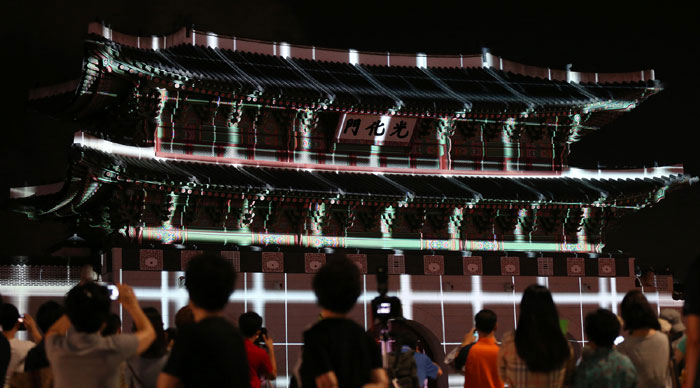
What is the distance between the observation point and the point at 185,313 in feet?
25.2

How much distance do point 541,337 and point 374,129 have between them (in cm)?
1763

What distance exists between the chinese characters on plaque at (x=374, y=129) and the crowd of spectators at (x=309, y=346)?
15.1 meters

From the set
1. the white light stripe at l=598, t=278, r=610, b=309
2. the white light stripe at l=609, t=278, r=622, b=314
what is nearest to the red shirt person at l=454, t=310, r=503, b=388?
the white light stripe at l=598, t=278, r=610, b=309

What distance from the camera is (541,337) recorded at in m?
6.56

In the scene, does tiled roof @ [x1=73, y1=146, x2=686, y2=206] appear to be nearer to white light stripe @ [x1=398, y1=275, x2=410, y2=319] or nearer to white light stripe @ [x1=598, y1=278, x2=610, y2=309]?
white light stripe @ [x1=398, y1=275, x2=410, y2=319]

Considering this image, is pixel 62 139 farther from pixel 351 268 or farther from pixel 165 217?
pixel 351 268

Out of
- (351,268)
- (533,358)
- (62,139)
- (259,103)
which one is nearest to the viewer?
(351,268)

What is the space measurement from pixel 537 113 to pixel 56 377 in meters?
19.8

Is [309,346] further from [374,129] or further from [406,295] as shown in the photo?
[374,129]

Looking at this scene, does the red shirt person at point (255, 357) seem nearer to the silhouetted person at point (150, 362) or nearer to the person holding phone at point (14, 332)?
the silhouetted person at point (150, 362)

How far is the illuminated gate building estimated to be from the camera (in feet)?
68.5

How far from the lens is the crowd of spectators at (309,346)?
5262 millimetres

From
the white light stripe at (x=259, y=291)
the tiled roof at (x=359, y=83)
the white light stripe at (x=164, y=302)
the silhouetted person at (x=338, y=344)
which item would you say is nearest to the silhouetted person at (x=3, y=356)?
the silhouetted person at (x=338, y=344)

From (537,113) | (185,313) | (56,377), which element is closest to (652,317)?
(185,313)
